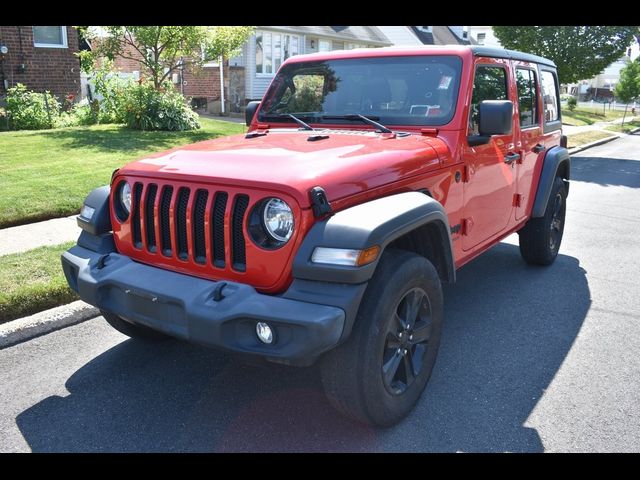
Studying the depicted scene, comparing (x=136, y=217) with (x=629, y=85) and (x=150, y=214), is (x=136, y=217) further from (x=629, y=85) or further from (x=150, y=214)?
(x=629, y=85)

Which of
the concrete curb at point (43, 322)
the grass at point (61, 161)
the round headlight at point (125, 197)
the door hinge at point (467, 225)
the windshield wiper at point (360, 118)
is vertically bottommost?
the concrete curb at point (43, 322)

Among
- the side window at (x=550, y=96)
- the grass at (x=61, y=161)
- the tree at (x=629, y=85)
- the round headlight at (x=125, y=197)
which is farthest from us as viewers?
the tree at (x=629, y=85)

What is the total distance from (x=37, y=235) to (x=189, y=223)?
3.73m

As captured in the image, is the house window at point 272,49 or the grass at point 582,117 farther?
the grass at point 582,117

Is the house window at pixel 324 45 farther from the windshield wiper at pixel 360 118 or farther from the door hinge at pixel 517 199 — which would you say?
the windshield wiper at pixel 360 118

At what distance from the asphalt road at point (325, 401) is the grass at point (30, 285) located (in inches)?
12.4

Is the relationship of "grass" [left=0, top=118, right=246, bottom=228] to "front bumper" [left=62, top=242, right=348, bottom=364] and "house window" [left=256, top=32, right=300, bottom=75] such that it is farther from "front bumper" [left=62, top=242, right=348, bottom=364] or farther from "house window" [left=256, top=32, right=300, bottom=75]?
"house window" [left=256, top=32, right=300, bottom=75]

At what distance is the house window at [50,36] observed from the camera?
1630cm

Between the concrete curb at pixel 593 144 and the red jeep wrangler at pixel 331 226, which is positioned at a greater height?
the red jeep wrangler at pixel 331 226

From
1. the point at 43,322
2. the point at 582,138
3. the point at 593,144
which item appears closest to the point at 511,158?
the point at 43,322

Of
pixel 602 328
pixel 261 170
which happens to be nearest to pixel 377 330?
pixel 261 170

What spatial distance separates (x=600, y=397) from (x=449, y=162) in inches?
63.3

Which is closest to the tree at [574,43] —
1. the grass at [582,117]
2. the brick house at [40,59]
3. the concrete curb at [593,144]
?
the concrete curb at [593,144]

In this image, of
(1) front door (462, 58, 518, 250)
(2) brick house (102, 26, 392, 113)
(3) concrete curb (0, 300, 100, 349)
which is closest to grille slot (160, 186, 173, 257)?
(3) concrete curb (0, 300, 100, 349)
